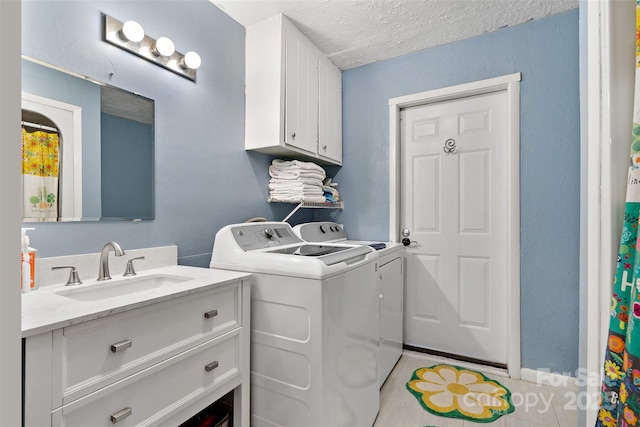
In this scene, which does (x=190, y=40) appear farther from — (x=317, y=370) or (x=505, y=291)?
(x=505, y=291)

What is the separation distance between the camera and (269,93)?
2074 mm

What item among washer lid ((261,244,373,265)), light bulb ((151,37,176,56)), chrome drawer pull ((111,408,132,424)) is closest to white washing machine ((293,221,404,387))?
washer lid ((261,244,373,265))

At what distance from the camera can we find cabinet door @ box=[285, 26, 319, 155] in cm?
212

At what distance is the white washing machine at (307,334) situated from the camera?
1331 millimetres

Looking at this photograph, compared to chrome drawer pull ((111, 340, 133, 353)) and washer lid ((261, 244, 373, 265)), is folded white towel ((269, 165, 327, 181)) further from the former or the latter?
chrome drawer pull ((111, 340, 133, 353))

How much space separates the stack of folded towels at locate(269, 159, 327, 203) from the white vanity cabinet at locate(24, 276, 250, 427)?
99 centimetres

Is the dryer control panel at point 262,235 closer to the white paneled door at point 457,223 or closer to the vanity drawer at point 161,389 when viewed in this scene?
the vanity drawer at point 161,389

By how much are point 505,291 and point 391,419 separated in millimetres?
1232

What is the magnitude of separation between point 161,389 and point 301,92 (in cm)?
193

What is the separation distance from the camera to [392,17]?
2100 millimetres

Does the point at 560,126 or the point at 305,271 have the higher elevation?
the point at 560,126

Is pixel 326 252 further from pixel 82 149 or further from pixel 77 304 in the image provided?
pixel 82 149

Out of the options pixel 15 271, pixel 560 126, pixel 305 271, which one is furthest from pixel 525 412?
pixel 15 271

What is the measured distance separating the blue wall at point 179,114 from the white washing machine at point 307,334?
1.03 feet
